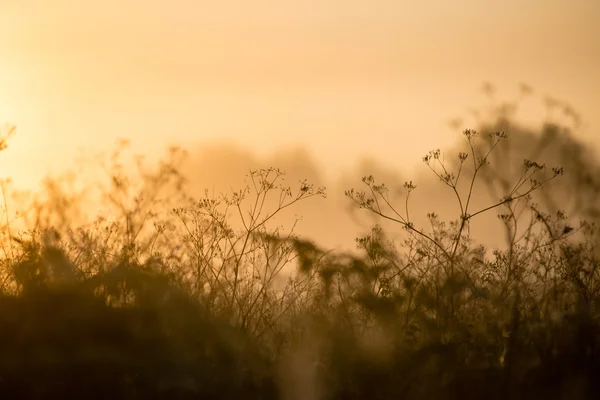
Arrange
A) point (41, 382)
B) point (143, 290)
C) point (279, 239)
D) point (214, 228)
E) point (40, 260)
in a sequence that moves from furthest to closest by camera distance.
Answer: point (214, 228) < point (279, 239) < point (40, 260) < point (143, 290) < point (41, 382)

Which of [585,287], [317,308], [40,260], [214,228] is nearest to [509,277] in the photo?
[585,287]

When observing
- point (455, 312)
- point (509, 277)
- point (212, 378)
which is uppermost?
point (509, 277)

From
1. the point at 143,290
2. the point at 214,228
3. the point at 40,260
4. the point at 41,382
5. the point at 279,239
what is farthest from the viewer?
the point at 214,228

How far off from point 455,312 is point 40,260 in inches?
180

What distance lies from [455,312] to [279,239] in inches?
158

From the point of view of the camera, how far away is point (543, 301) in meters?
9.50

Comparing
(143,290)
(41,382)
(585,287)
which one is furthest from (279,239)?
(41,382)

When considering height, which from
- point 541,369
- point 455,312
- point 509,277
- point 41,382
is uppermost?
point 509,277

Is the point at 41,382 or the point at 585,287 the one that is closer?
the point at 41,382

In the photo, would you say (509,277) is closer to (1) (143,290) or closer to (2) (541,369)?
(2) (541,369)

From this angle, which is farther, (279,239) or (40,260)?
(279,239)

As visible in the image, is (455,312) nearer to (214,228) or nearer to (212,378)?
(212,378)

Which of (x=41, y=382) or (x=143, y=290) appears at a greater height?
(x=143, y=290)

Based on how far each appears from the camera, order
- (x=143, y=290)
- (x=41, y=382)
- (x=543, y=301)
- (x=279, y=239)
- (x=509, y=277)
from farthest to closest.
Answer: (x=279, y=239) < (x=509, y=277) < (x=543, y=301) < (x=143, y=290) < (x=41, y=382)
